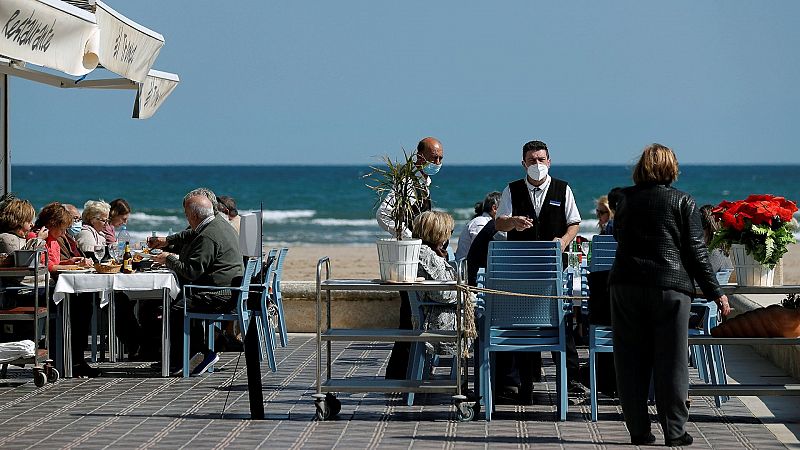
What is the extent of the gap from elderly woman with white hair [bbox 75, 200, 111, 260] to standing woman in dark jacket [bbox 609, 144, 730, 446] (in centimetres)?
533

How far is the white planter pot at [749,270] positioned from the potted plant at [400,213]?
1755 millimetres

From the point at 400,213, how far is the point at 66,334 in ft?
9.86

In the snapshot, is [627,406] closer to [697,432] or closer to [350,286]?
[697,432]

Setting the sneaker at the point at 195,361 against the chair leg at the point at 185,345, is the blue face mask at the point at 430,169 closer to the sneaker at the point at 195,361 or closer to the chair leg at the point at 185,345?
the chair leg at the point at 185,345

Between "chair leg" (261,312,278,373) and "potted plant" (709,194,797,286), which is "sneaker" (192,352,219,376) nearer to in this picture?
"chair leg" (261,312,278,373)

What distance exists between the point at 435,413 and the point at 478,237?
145 centimetres

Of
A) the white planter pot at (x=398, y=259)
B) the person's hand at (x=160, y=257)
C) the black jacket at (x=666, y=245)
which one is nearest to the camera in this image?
the black jacket at (x=666, y=245)

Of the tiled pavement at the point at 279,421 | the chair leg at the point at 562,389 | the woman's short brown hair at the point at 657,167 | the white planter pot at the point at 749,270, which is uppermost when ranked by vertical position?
the woman's short brown hair at the point at 657,167

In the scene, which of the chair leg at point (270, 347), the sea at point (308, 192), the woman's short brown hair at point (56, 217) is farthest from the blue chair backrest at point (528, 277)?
the sea at point (308, 192)

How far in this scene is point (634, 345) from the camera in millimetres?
6555

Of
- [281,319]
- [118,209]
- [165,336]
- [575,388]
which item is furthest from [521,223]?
[118,209]

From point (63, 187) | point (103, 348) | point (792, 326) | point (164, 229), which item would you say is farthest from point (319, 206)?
point (792, 326)

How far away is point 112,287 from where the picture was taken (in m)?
9.10

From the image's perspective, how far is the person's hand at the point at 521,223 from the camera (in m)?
8.26
